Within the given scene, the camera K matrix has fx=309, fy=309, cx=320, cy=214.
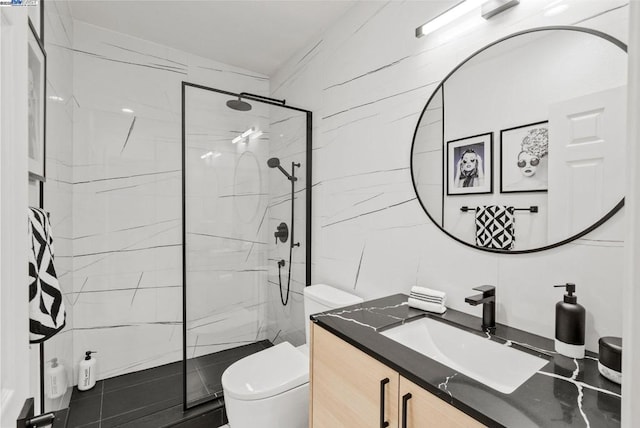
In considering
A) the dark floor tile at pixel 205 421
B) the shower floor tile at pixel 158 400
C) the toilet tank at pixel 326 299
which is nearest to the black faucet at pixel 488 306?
the toilet tank at pixel 326 299

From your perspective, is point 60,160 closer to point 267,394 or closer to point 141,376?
point 141,376

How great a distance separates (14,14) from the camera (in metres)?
0.59

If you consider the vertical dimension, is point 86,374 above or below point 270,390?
below

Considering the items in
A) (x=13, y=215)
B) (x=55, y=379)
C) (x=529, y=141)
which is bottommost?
(x=55, y=379)

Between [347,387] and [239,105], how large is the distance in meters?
1.67

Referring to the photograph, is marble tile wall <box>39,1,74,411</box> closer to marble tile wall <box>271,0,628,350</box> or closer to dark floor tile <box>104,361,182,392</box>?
dark floor tile <box>104,361,182,392</box>

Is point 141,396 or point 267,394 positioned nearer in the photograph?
point 267,394

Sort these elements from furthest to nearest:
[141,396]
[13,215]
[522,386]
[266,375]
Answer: [141,396] < [266,375] < [522,386] < [13,215]

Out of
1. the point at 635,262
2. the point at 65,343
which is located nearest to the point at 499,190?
the point at 635,262

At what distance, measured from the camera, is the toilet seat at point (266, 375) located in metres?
1.48

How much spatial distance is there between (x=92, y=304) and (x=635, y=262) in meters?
2.81

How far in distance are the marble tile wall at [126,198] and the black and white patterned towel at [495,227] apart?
220cm

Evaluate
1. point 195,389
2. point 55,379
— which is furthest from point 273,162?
point 55,379

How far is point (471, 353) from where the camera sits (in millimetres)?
1130
